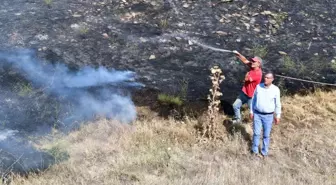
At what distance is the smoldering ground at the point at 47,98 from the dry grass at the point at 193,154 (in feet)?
1.17

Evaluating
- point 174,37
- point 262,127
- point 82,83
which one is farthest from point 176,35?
point 262,127

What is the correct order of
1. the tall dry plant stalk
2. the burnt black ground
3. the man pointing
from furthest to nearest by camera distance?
the burnt black ground
the tall dry plant stalk
the man pointing

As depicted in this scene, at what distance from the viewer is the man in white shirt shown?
5.13 metres

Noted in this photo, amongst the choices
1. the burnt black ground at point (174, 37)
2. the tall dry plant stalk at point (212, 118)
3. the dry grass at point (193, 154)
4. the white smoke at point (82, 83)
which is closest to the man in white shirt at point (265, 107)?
the dry grass at point (193, 154)

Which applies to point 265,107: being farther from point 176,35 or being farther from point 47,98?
point 47,98

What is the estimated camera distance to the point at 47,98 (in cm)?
638

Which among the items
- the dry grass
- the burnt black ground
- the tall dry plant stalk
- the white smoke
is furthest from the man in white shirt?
the white smoke

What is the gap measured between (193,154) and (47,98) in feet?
8.04

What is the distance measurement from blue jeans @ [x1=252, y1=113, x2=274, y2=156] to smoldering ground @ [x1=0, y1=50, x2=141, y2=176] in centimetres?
185

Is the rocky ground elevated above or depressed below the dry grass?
above

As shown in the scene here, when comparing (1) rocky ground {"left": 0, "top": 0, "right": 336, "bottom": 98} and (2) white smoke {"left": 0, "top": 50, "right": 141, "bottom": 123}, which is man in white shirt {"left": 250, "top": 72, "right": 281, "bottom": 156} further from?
(2) white smoke {"left": 0, "top": 50, "right": 141, "bottom": 123}

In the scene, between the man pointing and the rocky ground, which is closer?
the man pointing

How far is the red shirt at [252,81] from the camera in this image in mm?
5500

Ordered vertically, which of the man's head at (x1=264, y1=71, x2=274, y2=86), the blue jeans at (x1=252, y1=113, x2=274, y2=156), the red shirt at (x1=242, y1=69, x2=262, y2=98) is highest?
the man's head at (x1=264, y1=71, x2=274, y2=86)
